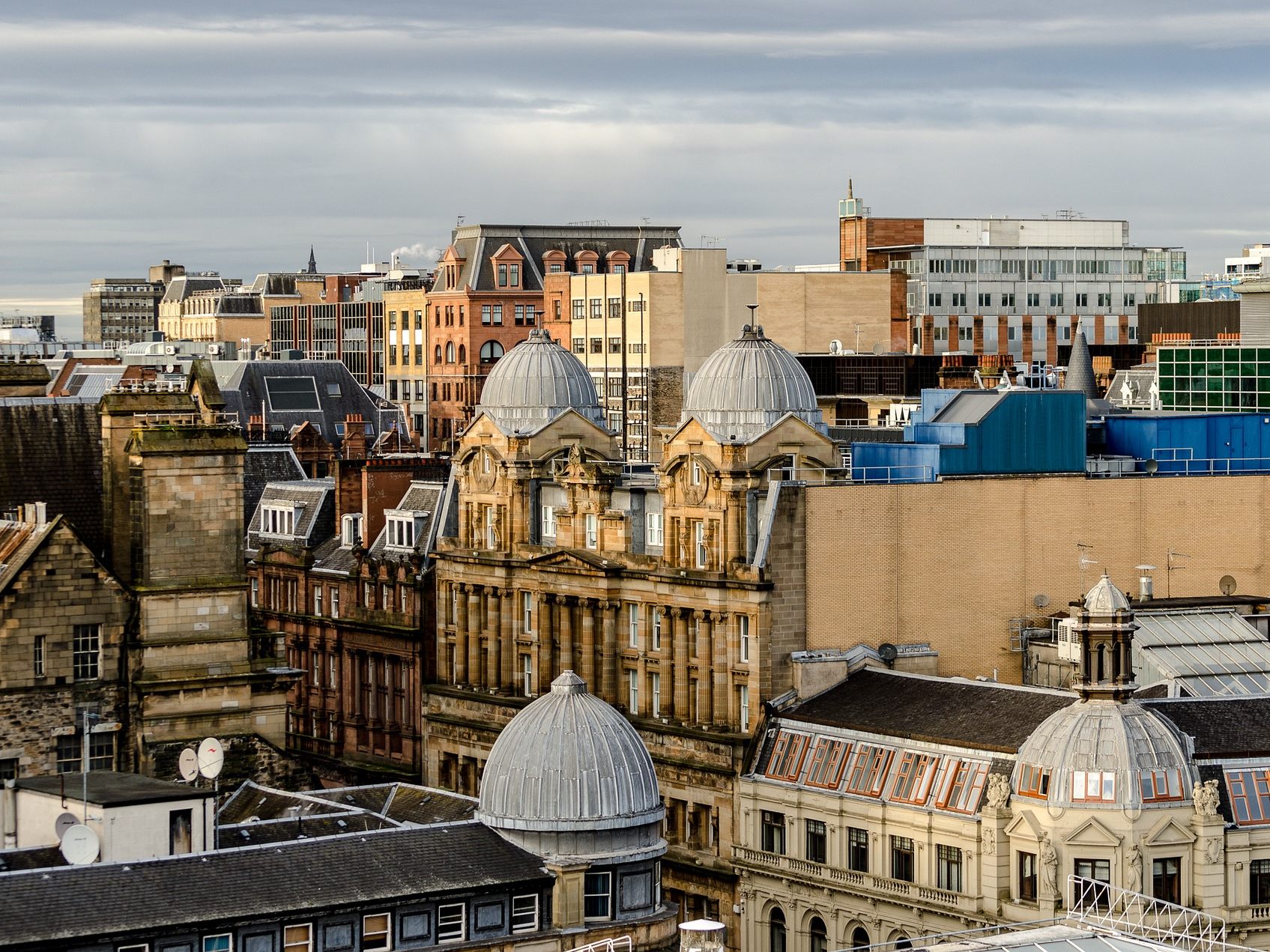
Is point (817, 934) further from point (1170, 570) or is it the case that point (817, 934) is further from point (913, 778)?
point (1170, 570)

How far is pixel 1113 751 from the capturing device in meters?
96.9

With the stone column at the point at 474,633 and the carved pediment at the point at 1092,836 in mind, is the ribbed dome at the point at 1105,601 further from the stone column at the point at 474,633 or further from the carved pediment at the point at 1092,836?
the stone column at the point at 474,633

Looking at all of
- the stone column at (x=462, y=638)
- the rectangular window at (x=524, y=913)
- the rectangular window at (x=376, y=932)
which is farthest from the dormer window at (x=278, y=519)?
the rectangular window at (x=376, y=932)

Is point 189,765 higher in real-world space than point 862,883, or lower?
higher

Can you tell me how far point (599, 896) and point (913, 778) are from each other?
2142 cm

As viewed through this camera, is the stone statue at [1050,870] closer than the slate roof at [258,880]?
No

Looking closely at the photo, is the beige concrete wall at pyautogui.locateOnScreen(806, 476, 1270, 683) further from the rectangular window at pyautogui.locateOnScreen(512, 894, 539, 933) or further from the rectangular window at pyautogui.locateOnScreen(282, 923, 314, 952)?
the rectangular window at pyautogui.locateOnScreen(282, 923, 314, 952)

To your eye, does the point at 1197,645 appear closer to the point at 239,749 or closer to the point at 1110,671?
the point at 1110,671

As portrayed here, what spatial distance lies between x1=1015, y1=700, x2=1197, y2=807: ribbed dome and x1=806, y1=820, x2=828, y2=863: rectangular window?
14.0 metres

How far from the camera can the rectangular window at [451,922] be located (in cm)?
8619

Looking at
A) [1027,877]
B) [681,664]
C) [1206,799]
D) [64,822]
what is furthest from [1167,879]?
[64,822]

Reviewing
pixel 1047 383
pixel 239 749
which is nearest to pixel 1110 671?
pixel 239 749

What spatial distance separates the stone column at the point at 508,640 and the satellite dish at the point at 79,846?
5176cm

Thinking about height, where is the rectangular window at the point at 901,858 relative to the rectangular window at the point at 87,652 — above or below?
below
